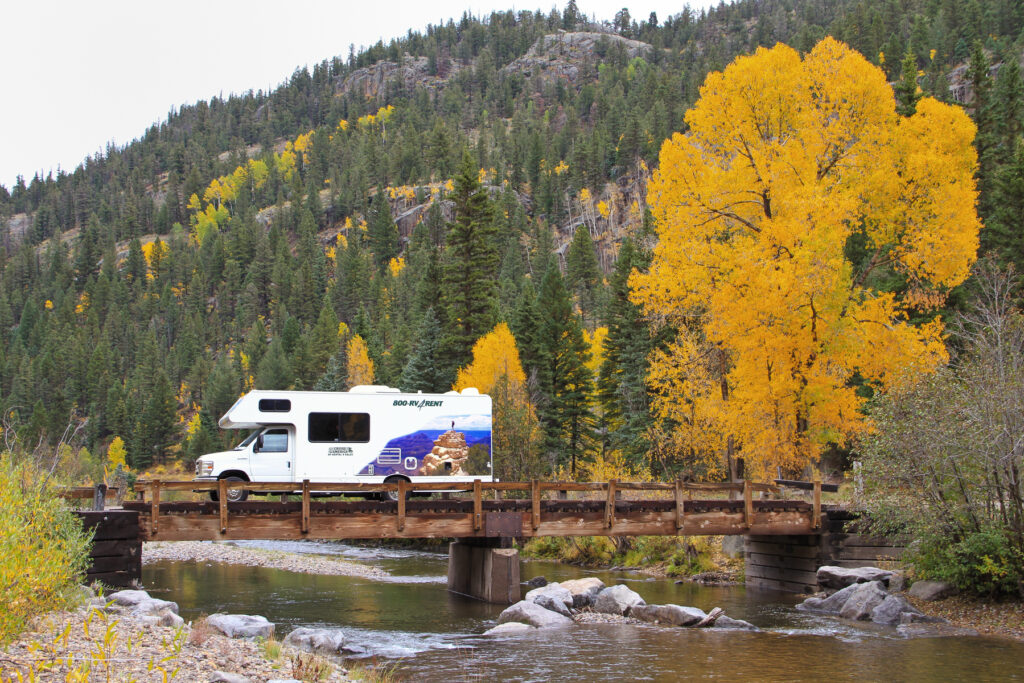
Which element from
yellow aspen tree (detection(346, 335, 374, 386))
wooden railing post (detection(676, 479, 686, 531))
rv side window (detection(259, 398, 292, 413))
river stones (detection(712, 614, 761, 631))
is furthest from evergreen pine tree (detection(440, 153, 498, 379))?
river stones (detection(712, 614, 761, 631))

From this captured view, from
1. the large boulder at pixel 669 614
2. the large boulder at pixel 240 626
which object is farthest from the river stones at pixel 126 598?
the large boulder at pixel 669 614

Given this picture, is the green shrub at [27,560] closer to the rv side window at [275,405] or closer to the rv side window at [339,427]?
the rv side window at [275,405]

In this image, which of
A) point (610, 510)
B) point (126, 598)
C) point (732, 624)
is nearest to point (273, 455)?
point (126, 598)

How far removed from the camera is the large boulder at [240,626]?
16016mm

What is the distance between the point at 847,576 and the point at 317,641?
43.2 feet

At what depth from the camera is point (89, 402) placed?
131 meters

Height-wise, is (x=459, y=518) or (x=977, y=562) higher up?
(x=459, y=518)

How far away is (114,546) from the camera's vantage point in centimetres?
1828

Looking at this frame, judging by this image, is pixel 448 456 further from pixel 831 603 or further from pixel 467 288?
pixel 467 288

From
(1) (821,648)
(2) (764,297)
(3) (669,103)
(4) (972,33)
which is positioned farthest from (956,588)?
(3) (669,103)

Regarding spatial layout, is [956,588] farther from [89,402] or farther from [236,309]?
[236,309]

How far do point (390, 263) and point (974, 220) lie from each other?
448 feet

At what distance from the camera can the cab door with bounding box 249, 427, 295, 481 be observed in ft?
72.8

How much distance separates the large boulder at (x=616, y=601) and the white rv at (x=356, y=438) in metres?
4.71
